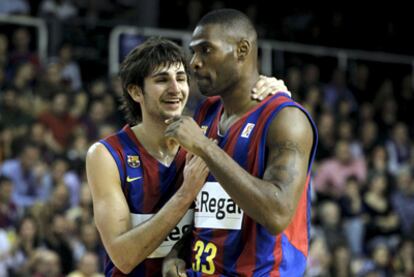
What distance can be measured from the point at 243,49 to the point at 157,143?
1.08 metres

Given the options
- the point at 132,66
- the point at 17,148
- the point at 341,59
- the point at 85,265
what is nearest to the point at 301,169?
the point at 132,66

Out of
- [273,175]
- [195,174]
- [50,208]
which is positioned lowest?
[50,208]

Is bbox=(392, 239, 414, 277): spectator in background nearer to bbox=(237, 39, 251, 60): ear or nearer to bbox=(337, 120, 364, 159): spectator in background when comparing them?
bbox=(337, 120, 364, 159): spectator in background

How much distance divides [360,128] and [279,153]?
1270 cm

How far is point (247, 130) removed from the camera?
5.19m

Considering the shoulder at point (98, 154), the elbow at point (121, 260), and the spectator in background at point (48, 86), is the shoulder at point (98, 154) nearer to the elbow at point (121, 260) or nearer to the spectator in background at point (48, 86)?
the elbow at point (121, 260)

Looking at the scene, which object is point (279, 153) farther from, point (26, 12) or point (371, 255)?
point (26, 12)

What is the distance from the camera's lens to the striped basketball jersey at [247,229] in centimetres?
507

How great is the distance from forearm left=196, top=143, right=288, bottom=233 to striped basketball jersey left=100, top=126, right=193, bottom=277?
39.4 inches

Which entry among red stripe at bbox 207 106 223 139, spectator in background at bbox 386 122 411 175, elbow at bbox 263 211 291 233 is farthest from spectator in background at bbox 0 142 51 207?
elbow at bbox 263 211 291 233

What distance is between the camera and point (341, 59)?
1892 cm

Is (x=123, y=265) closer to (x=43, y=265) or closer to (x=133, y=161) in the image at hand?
(x=133, y=161)

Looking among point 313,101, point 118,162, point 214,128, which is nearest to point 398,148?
point 313,101

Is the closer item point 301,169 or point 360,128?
point 301,169
